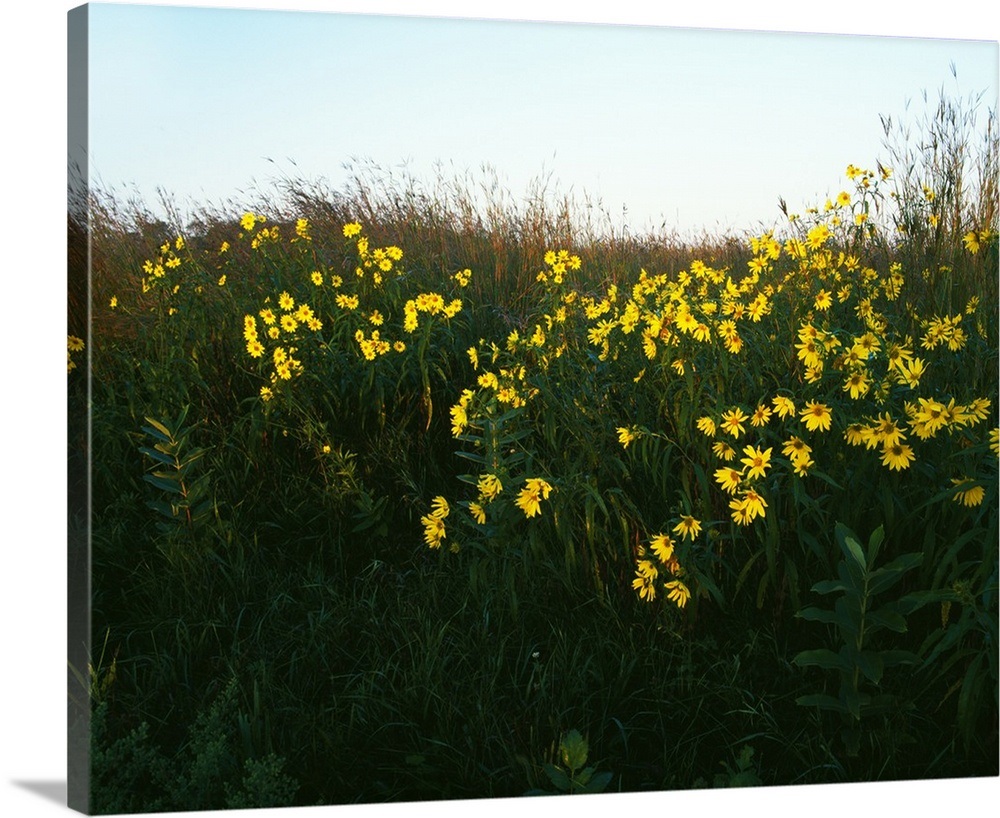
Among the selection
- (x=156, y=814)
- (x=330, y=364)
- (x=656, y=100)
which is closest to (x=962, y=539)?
(x=656, y=100)

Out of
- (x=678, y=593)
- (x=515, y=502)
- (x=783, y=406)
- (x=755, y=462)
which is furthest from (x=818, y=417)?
(x=515, y=502)

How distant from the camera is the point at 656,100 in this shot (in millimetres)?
3814

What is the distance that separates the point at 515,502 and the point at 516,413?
0.22 m

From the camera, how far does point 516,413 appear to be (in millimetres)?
3635

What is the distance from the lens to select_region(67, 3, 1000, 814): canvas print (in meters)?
3.41

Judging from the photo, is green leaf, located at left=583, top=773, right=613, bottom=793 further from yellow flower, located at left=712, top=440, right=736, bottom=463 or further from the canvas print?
yellow flower, located at left=712, top=440, right=736, bottom=463

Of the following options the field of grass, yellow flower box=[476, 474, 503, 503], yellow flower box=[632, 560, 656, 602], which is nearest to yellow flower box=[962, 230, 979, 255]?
the field of grass

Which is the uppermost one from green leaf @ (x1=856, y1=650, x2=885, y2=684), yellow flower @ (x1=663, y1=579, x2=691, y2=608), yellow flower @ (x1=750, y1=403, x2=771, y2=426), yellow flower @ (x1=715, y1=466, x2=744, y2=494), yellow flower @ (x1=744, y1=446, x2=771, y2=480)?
yellow flower @ (x1=750, y1=403, x2=771, y2=426)

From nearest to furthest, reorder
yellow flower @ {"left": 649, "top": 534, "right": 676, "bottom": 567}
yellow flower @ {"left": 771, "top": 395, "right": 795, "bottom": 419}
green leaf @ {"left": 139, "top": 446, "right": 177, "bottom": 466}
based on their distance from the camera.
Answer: green leaf @ {"left": 139, "top": 446, "right": 177, "bottom": 466} < yellow flower @ {"left": 649, "top": 534, "right": 676, "bottom": 567} < yellow flower @ {"left": 771, "top": 395, "right": 795, "bottom": 419}

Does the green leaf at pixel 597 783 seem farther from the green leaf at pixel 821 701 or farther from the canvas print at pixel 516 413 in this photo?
the green leaf at pixel 821 701

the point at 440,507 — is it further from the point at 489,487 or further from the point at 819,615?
the point at 819,615

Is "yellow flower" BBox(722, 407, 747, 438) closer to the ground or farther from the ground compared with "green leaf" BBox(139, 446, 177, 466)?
farther from the ground

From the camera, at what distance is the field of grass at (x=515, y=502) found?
342 cm

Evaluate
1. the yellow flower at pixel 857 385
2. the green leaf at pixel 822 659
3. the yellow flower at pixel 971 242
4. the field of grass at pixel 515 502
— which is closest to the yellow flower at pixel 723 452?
the field of grass at pixel 515 502
